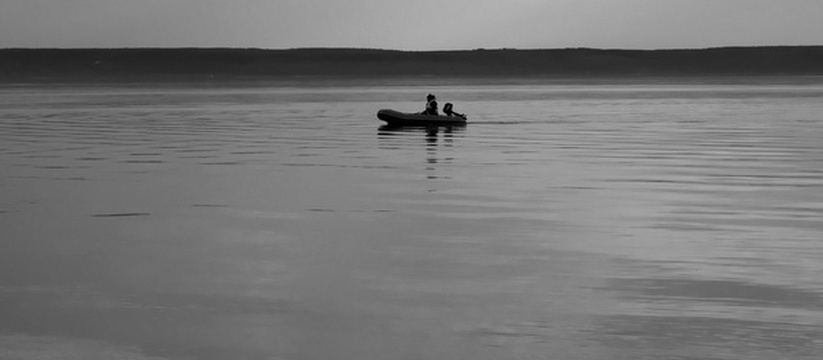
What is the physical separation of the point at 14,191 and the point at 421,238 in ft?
30.1

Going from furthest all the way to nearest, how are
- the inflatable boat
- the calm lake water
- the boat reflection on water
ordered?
the inflatable boat → the boat reflection on water → the calm lake water

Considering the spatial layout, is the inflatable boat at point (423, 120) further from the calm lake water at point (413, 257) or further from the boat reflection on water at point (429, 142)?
the calm lake water at point (413, 257)

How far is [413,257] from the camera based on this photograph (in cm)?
1634

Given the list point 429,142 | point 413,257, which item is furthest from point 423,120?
point 413,257

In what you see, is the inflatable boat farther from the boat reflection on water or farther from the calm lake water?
the calm lake water

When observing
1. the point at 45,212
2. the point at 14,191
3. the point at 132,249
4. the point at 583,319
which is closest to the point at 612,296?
the point at 583,319

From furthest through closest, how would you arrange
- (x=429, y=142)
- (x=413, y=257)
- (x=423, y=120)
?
(x=423, y=120)
(x=429, y=142)
(x=413, y=257)

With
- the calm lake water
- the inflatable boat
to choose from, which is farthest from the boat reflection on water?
the calm lake water

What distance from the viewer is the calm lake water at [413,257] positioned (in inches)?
Answer: 467

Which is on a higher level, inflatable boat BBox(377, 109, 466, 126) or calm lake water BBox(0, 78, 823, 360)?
calm lake water BBox(0, 78, 823, 360)

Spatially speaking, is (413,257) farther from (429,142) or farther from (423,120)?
(423,120)

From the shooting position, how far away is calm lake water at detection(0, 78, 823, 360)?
11852mm

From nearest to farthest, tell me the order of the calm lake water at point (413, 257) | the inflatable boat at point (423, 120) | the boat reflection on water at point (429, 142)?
the calm lake water at point (413, 257), the boat reflection on water at point (429, 142), the inflatable boat at point (423, 120)

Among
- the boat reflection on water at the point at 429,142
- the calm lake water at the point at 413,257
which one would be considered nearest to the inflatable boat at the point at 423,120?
the boat reflection on water at the point at 429,142
